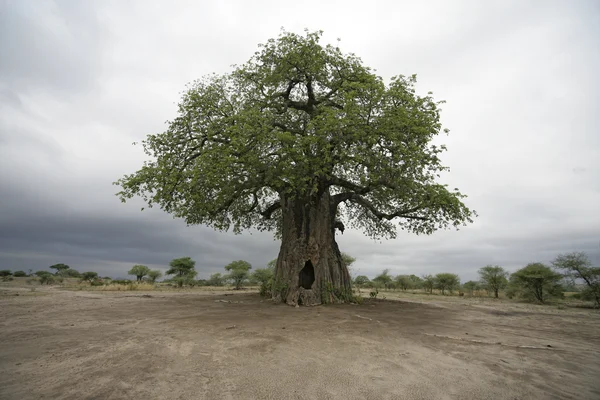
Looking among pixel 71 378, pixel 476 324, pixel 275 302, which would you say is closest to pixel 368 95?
pixel 476 324

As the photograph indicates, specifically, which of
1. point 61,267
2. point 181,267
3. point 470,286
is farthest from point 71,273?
point 470,286

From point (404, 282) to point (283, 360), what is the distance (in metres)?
40.4

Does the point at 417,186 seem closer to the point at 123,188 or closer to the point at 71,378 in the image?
the point at 71,378

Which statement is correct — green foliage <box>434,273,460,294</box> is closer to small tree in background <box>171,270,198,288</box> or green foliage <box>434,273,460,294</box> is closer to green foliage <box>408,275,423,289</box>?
green foliage <box>408,275,423,289</box>

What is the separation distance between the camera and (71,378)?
4219 mm

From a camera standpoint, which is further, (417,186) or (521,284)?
(521,284)

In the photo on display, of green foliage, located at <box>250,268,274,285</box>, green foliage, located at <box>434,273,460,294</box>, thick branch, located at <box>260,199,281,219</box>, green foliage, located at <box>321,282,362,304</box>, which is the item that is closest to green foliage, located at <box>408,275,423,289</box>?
green foliage, located at <box>434,273,460,294</box>

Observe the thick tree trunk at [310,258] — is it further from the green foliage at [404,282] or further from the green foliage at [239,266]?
the green foliage at [404,282]

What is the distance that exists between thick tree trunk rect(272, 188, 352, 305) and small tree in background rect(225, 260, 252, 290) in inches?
828

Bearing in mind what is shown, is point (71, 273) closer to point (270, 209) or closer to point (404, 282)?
point (270, 209)

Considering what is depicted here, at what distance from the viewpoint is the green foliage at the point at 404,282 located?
41.6 m

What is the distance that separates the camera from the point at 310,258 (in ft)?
46.5

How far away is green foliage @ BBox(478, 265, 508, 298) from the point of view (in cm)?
2906

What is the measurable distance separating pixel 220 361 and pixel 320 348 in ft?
6.63
